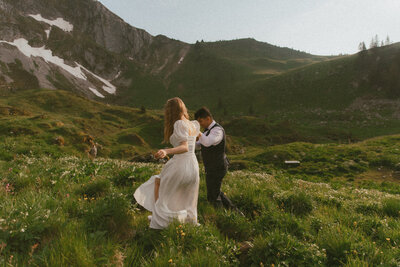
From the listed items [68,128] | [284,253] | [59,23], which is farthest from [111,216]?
[59,23]

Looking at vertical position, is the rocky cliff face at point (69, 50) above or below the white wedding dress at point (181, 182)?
above

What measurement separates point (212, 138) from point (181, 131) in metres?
1.15

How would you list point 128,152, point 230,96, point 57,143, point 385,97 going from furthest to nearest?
point 230,96
point 385,97
point 128,152
point 57,143

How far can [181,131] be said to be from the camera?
4.74 meters

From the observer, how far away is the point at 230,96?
110 m

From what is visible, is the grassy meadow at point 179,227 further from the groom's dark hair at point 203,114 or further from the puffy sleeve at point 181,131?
the groom's dark hair at point 203,114

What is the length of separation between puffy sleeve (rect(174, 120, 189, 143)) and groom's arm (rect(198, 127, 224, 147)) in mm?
919

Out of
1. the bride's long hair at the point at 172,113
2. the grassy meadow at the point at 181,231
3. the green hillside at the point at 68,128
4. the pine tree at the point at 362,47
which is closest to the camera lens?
the grassy meadow at the point at 181,231

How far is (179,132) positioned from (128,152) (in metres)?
27.7

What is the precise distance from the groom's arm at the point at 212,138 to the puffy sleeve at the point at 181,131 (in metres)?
0.92

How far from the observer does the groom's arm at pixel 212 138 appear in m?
5.57

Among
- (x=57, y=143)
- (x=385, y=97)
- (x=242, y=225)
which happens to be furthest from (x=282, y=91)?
(x=242, y=225)

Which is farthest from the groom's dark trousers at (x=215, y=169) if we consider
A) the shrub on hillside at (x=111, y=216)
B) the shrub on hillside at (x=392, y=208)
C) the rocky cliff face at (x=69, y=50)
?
the rocky cliff face at (x=69, y=50)

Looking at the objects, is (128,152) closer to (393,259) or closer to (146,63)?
(393,259)
